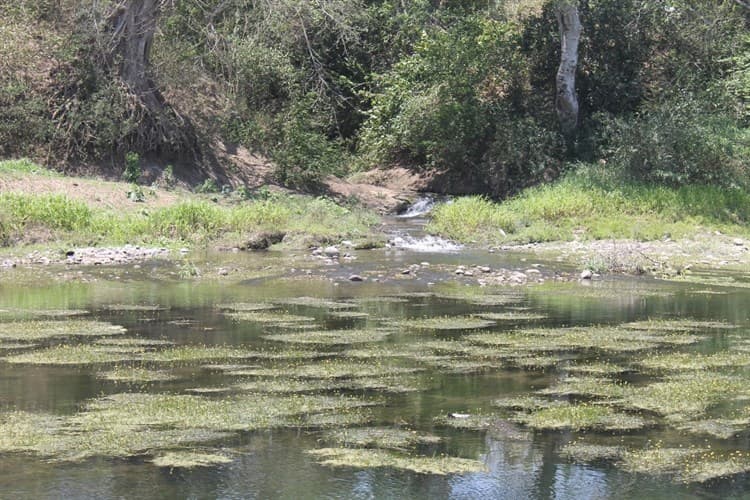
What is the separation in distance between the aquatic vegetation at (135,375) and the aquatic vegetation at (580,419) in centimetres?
348

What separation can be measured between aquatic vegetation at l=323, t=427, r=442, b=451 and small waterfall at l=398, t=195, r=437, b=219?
20.7m

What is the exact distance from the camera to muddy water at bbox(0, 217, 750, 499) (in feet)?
24.6

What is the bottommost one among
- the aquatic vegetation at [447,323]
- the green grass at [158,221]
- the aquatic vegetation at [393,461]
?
the aquatic vegetation at [393,461]

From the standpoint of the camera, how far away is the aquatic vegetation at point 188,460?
7.82 m

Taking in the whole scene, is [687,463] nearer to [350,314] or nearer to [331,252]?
[350,314]

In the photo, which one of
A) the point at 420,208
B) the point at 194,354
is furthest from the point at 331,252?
the point at 194,354

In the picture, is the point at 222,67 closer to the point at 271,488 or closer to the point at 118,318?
the point at 118,318

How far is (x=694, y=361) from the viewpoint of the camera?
11.6 m

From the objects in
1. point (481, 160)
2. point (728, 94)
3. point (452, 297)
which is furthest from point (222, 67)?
point (452, 297)

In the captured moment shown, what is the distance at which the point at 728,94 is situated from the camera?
30641mm

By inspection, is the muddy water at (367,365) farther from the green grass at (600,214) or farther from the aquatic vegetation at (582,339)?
the green grass at (600,214)

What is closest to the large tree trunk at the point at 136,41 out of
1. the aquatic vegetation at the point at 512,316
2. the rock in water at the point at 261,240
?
the rock in water at the point at 261,240

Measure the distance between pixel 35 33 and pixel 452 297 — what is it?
57.4 ft

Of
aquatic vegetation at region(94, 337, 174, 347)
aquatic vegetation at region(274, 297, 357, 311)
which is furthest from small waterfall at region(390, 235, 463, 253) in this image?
aquatic vegetation at region(94, 337, 174, 347)
